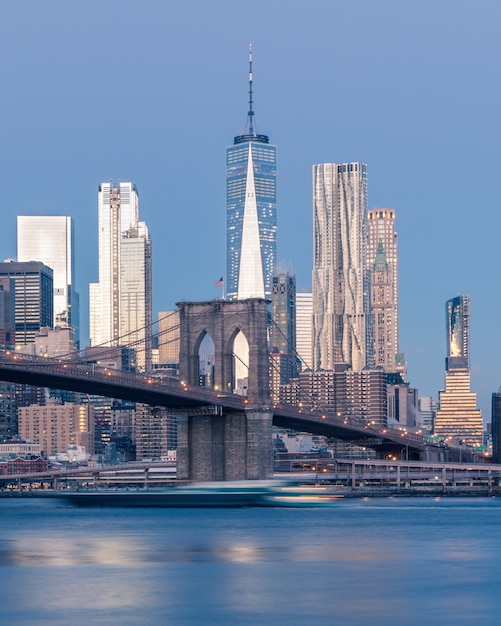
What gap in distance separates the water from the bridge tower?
2646 centimetres

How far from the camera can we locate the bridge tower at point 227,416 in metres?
89.4

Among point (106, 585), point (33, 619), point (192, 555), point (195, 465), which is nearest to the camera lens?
point (33, 619)

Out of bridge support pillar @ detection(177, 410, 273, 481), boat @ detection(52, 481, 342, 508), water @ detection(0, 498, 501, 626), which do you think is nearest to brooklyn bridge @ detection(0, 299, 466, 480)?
bridge support pillar @ detection(177, 410, 273, 481)

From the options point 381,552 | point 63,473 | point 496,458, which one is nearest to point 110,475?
point 63,473

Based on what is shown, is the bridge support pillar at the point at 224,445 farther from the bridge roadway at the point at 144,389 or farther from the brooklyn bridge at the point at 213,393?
Answer: the bridge roadway at the point at 144,389

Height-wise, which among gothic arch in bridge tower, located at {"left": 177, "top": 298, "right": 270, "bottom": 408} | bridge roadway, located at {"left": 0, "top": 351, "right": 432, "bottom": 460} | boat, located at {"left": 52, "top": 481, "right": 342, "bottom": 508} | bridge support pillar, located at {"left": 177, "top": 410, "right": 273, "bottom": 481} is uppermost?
gothic arch in bridge tower, located at {"left": 177, "top": 298, "right": 270, "bottom": 408}

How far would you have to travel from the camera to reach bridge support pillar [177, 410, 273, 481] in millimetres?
89125

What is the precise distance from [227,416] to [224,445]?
167cm

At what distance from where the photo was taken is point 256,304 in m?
94.2

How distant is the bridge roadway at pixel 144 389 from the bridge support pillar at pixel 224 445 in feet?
3.49

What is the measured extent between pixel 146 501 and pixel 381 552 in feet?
136

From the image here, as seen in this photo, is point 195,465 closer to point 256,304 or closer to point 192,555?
point 256,304

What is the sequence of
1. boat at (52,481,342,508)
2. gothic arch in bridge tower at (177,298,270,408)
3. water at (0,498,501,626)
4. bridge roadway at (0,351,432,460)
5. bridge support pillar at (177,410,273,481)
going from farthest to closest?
gothic arch in bridge tower at (177,298,270,408)
bridge support pillar at (177,410,273,481)
boat at (52,481,342,508)
bridge roadway at (0,351,432,460)
water at (0,498,501,626)

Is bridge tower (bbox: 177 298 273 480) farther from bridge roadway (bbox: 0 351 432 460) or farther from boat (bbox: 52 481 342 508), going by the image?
boat (bbox: 52 481 342 508)
